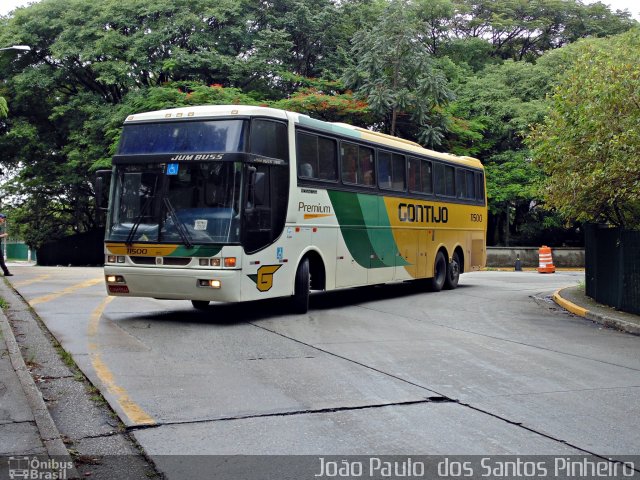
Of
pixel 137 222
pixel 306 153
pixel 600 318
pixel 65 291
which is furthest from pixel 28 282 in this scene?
pixel 600 318

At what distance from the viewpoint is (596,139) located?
13805 millimetres

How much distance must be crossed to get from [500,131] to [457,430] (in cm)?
3107

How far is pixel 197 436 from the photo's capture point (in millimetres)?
5719

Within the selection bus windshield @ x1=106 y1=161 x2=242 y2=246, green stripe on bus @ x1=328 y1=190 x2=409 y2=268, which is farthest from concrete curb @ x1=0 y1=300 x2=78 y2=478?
green stripe on bus @ x1=328 y1=190 x2=409 y2=268

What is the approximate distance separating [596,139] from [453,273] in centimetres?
723

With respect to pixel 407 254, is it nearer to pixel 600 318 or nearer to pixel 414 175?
pixel 414 175

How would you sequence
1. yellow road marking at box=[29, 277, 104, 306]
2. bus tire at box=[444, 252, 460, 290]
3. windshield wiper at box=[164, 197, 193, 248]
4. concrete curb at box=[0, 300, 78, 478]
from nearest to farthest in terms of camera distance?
1. concrete curb at box=[0, 300, 78, 478]
2. windshield wiper at box=[164, 197, 193, 248]
3. yellow road marking at box=[29, 277, 104, 306]
4. bus tire at box=[444, 252, 460, 290]

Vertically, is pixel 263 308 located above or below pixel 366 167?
below

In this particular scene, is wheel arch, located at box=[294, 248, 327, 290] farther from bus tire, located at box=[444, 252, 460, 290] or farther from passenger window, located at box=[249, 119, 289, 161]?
bus tire, located at box=[444, 252, 460, 290]

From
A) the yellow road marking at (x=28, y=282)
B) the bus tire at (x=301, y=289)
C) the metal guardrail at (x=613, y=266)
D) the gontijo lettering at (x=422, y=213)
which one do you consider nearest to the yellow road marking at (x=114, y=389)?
the bus tire at (x=301, y=289)

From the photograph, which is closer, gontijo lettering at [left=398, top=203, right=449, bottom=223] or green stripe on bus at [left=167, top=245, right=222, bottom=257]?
green stripe on bus at [left=167, top=245, right=222, bottom=257]

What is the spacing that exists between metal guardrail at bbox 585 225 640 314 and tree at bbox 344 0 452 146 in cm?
1487

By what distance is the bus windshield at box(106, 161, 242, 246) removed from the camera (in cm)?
1159

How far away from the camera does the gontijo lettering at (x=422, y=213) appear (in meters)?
17.4
